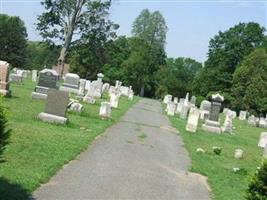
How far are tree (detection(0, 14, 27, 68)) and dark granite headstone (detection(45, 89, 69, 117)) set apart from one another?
73947 mm

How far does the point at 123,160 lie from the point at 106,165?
1105mm

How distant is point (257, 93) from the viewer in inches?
2372

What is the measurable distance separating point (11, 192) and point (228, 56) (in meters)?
79.7

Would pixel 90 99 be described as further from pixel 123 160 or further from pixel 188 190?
pixel 188 190

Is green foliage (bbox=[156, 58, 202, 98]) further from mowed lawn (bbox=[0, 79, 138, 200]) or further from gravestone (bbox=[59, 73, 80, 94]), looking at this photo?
mowed lawn (bbox=[0, 79, 138, 200])

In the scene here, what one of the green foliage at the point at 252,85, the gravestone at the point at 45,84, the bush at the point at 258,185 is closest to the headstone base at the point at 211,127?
the gravestone at the point at 45,84

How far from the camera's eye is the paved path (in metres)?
9.23

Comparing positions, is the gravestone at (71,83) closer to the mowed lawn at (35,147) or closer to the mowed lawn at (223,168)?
the mowed lawn at (35,147)

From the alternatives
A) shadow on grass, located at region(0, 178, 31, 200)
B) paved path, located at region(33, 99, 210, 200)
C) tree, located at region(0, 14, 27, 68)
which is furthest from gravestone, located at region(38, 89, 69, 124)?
tree, located at region(0, 14, 27, 68)

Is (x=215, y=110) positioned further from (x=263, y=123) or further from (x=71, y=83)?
(x=263, y=123)

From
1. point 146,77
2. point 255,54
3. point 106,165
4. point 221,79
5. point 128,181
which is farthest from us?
point 146,77

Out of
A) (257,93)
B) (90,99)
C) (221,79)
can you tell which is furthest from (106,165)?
(221,79)

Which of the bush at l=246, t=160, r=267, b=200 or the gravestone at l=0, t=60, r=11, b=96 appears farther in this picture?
the gravestone at l=0, t=60, r=11, b=96

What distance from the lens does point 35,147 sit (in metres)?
12.0
